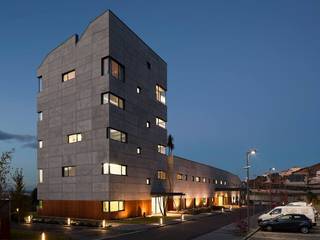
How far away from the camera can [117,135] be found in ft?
181

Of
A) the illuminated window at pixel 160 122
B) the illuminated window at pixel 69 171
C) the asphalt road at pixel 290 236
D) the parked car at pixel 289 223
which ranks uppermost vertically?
the illuminated window at pixel 160 122

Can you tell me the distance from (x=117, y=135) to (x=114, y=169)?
4460mm

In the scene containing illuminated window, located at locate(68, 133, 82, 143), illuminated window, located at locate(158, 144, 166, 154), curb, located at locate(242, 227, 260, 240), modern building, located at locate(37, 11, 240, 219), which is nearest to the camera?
curb, located at locate(242, 227, 260, 240)

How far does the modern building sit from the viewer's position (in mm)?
53188

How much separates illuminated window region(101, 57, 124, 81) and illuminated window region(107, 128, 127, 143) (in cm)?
715

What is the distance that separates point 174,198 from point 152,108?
60.3 ft

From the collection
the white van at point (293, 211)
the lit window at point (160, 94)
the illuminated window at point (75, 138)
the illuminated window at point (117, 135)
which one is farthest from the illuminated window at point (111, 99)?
the white van at point (293, 211)

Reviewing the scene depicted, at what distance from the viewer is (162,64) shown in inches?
2842

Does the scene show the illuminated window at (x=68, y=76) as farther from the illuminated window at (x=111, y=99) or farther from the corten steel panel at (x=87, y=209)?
the corten steel panel at (x=87, y=209)

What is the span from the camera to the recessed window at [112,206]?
5212 cm

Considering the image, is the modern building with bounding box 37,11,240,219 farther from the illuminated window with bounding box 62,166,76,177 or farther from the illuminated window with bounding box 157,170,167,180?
the illuminated window with bounding box 157,170,167,180

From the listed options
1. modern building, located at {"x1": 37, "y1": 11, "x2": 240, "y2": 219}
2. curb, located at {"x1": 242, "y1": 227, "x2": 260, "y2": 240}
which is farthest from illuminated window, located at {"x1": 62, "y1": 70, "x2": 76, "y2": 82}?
curb, located at {"x1": 242, "y1": 227, "x2": 260, "y2": 240}

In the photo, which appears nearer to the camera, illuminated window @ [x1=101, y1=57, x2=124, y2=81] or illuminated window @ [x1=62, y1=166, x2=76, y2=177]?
illuminated window @ [x1=101, y1=57, x2=124, y2=81]

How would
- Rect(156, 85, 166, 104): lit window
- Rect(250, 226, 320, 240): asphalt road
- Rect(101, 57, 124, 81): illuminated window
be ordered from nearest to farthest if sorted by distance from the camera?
Rect(250, 226, 320, 240): asphalt road < Rect(101, 57, 124, 81): illuminated window < Rect(156, 85, 166, 104): lit window
